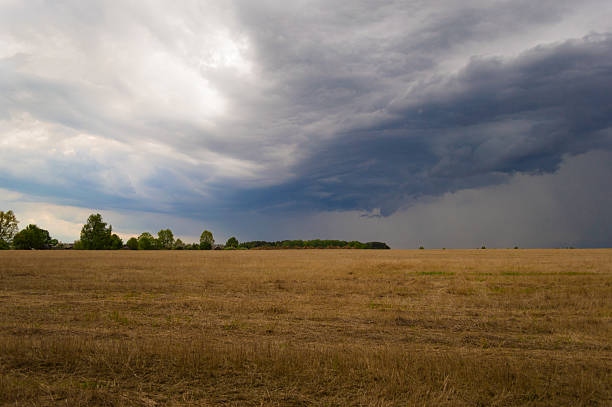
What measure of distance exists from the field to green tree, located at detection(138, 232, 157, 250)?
145543 millimetres

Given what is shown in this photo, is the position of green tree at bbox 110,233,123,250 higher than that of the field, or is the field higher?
green tree at bbox 110,233,123,250

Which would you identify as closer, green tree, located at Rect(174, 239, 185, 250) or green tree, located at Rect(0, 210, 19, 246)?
green tree, located at Rect(0, 210, 19, 246)

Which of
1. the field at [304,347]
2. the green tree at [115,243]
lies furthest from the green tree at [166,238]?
the field at [304,347]

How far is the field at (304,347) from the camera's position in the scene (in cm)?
667

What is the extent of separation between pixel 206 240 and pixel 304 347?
17055 cm

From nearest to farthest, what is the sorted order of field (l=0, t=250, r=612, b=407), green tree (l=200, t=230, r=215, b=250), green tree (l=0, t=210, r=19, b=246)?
field (l=0, t=250, r=612, b=407)
green tree (l=0, t=210, r=19, b=246)
green tree (l=200, t=230, r=215, b=250)

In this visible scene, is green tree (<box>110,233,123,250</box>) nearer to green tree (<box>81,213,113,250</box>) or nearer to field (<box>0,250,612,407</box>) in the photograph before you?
green tree (<box>81,213,113,250</box>)

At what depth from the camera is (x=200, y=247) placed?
170375 mm

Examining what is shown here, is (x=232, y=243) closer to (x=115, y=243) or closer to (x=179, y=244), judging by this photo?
(x=179, y=244)

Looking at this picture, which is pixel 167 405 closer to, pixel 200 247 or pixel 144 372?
pixel 144 372

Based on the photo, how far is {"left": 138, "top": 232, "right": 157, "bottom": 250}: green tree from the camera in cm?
15688

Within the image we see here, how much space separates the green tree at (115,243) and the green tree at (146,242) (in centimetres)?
972

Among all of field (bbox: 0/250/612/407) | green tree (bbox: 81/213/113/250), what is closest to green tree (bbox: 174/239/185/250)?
green tree (bbox: 81/213/113/250)

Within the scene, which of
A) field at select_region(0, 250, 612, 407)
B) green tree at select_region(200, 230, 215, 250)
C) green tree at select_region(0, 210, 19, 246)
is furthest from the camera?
green tree at select_region(200, 230, 215, 250)
